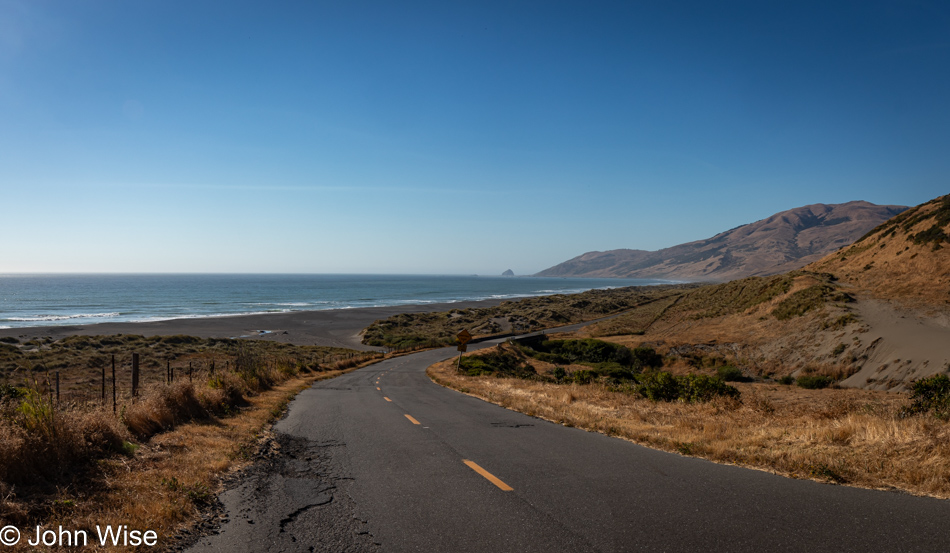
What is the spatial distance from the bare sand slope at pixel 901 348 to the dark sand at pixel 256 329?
53.9 meters

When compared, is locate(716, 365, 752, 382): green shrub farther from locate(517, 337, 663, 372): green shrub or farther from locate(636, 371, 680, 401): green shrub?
locate(636, 371, 680, 401): green shrub

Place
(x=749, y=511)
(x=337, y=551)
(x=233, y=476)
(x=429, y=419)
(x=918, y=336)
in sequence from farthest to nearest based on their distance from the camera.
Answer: (x=918, y=336) → (x=429, y=419) → (x=233, y=476) → (x=749, y=511) → (x=337, y=551)

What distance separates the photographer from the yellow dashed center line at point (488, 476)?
20.6 feet

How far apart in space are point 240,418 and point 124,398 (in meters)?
2.63

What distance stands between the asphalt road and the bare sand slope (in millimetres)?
27455

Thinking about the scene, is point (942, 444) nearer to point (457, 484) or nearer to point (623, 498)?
point (623, 498)

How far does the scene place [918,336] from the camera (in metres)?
29.3

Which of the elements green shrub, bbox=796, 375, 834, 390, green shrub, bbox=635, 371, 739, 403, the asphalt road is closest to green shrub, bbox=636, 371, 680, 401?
green shrub, bbox=635, 371, 739, 403

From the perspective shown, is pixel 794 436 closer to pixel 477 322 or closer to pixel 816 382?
pixel 816 382

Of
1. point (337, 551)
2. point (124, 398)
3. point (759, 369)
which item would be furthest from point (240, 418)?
point (759, 369)

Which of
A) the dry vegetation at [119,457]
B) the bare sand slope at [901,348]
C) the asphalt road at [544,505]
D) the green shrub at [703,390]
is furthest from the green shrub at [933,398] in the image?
the bare sand slope at [901,348]

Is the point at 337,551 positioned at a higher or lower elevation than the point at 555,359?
higher

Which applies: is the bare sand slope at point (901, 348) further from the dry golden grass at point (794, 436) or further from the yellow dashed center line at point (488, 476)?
the yellow dashed center line at point (488, 476)

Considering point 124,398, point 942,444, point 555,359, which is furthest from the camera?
point 555,359
